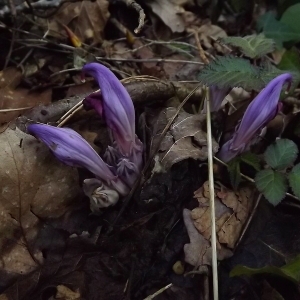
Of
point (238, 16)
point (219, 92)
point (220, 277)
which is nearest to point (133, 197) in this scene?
point (220, 277)

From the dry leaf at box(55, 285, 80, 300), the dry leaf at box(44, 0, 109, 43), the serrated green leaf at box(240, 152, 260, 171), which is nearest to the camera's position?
the dry leaf at box(55, 285, 80, 300)

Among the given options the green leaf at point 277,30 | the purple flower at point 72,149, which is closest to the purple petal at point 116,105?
the purple flower at point 72,149

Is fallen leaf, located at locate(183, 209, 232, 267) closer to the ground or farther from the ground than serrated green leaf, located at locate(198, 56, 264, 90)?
closer to the ground

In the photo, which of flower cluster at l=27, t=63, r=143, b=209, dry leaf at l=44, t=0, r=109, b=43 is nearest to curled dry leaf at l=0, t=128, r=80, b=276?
flower cluster at l=27, t=63, r=143, b=209

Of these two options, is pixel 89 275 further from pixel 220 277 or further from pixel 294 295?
pixel 294 295

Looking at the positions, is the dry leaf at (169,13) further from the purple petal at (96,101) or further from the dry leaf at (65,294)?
the dry leaf at (65,294)

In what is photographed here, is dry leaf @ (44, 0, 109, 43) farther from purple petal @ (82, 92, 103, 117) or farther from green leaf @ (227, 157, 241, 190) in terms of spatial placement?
green leaf @ (227, 157, 241, 190)

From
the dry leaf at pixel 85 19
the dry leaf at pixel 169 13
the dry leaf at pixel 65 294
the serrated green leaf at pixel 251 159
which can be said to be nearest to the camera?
the dry leaf at pixel 65 294
